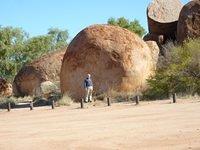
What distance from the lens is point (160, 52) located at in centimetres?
3378

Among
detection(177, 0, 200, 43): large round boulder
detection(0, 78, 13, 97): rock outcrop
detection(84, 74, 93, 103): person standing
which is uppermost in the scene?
detection(177, 0, 200, 43): large round boulder

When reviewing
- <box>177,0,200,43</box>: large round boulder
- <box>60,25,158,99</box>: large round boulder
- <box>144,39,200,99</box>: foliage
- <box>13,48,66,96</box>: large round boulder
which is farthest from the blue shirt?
<box>13,48,66,96</box>: large round boulder

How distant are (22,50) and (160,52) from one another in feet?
81.9

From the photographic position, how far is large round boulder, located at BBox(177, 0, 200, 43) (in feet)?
104

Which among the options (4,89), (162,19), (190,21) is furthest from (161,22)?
(4,89)

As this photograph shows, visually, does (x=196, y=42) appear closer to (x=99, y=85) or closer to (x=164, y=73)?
(x=164, y=73)

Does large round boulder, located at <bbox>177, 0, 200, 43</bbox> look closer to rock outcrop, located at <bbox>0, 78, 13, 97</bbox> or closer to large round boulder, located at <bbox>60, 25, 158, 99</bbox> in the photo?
large round boulder, located at <bbox>60, 25, 158, 99</bbox>

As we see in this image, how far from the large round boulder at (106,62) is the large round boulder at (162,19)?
7.86 metres

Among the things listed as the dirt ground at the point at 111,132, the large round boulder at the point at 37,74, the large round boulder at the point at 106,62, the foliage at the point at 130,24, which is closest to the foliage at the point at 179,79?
the large round boulder at the point at 106,62

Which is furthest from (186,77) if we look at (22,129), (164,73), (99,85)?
(22,129)

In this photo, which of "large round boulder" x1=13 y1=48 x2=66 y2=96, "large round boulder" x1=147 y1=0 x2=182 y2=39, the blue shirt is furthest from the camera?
"large round boulder" x1=13 y1=48 x2=66 y2=96

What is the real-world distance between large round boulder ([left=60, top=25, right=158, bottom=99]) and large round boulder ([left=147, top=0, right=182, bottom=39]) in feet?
25.8

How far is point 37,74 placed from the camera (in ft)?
127

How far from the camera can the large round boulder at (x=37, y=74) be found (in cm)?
3853
